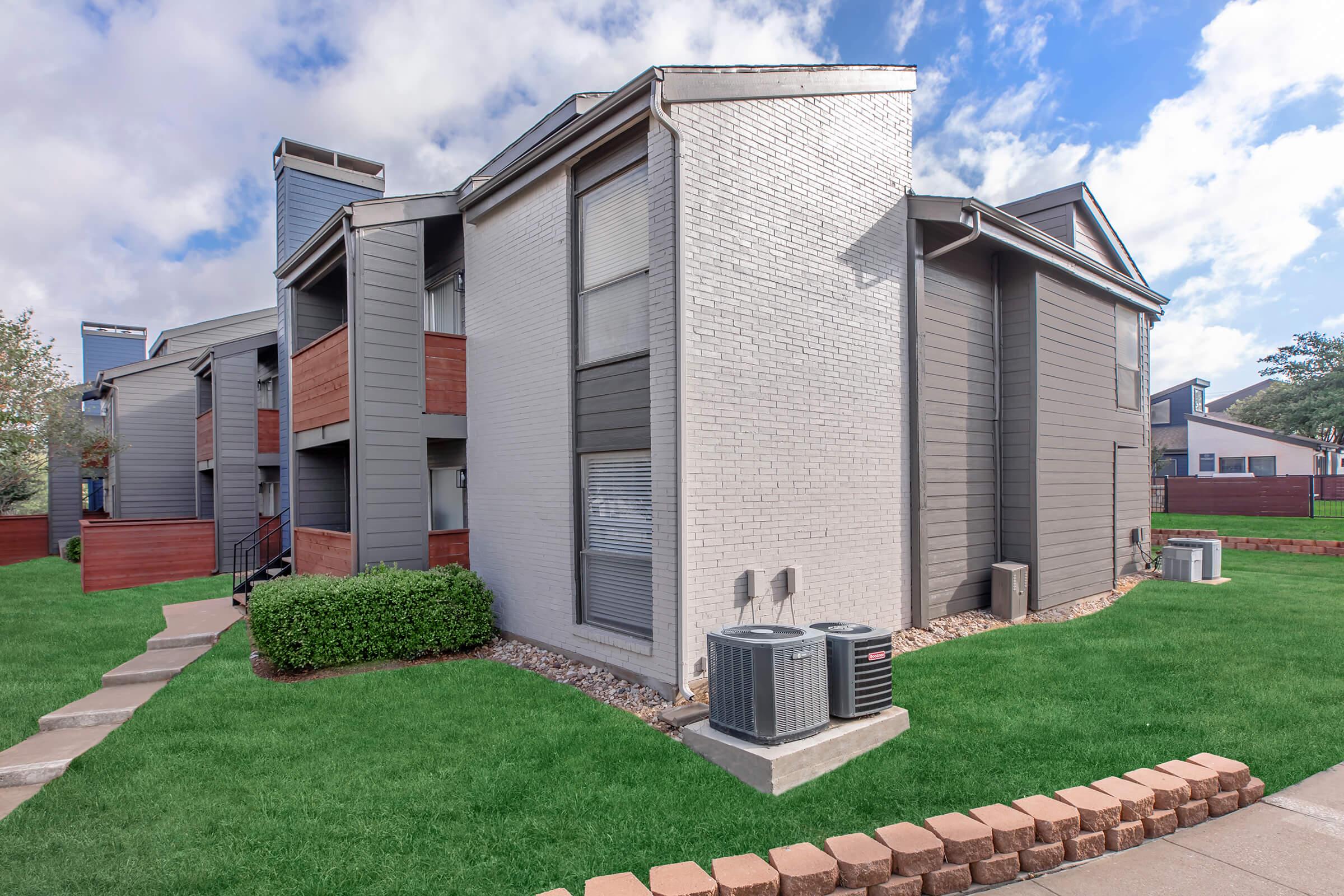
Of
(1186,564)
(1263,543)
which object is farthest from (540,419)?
(1263,543)

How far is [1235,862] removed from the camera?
11.2 ft

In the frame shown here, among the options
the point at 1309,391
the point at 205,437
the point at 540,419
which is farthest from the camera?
the point at 1309,391

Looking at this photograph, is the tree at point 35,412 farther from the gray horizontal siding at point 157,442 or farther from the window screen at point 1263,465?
the window screen at point 1263,465

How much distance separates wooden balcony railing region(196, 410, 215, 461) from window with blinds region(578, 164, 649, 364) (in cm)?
1274

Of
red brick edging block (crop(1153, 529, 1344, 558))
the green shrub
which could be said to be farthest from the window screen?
the green shrub

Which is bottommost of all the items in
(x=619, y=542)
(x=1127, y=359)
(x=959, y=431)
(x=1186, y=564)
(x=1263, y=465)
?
(x=1186, y=564)

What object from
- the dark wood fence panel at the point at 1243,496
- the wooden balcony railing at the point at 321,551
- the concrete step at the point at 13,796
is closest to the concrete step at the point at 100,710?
the concrete step at the point at 13,796

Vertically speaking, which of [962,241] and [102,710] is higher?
[962,241]

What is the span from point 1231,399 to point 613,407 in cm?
6116

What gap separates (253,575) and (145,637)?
8.96 ft

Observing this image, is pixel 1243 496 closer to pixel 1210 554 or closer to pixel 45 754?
pixel 1210 554

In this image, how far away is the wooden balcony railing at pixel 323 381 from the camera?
357 inches

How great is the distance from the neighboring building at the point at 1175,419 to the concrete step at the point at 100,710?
43.6 m

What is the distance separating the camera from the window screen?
34.2 metres
